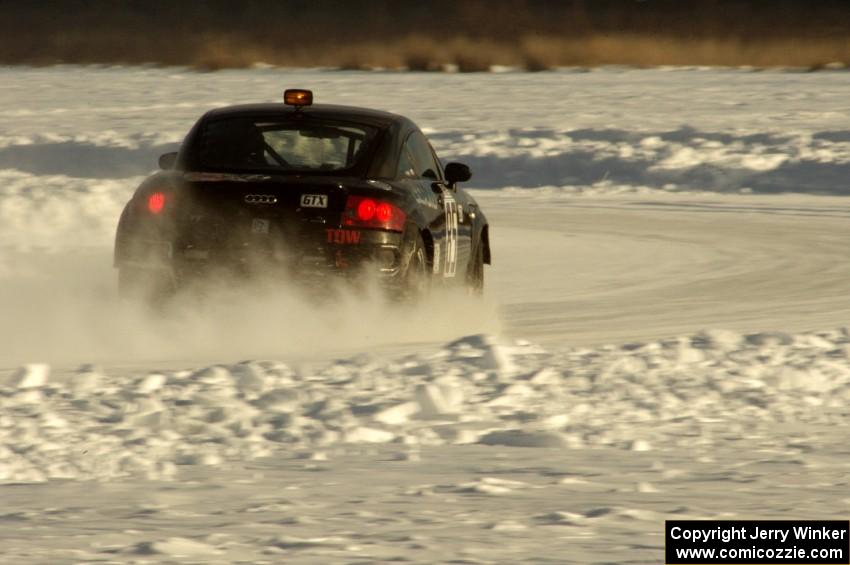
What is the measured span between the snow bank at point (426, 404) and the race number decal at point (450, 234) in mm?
1567

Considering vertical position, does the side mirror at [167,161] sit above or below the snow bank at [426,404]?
above

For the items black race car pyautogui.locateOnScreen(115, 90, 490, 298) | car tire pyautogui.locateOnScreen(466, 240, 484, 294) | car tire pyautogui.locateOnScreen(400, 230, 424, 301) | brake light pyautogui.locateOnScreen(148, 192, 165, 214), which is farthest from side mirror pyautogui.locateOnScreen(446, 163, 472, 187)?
brake light pyautogui.locateOnScreen(148, 192, 165, 214)

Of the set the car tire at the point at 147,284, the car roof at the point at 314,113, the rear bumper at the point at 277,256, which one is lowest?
the car tire at the point at 147,284

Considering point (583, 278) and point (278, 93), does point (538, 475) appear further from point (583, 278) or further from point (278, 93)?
point (278, 93)

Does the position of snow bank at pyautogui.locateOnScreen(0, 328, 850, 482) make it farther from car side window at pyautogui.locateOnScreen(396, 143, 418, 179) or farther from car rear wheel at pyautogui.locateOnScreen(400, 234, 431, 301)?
car side window at pyautogui.locateOnScreen(396, 143, 418, 179)

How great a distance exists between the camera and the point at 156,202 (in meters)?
10.5

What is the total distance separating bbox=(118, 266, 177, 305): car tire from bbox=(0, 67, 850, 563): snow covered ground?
239 millimetres

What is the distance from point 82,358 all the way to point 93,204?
983 cm

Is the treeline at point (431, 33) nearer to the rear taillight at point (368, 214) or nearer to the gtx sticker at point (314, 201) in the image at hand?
the rear taillight at point (368, 214)

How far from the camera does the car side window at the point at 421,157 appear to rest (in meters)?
11.6

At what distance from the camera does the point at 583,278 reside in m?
15.4

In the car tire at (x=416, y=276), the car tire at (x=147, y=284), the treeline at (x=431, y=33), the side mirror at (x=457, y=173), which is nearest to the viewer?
the car tire at (x=147, y=284)

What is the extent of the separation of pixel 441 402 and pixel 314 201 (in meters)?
2.16

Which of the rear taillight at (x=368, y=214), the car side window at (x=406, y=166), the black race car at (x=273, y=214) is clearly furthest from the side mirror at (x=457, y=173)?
the rear taillight at (x=368, y=214)
